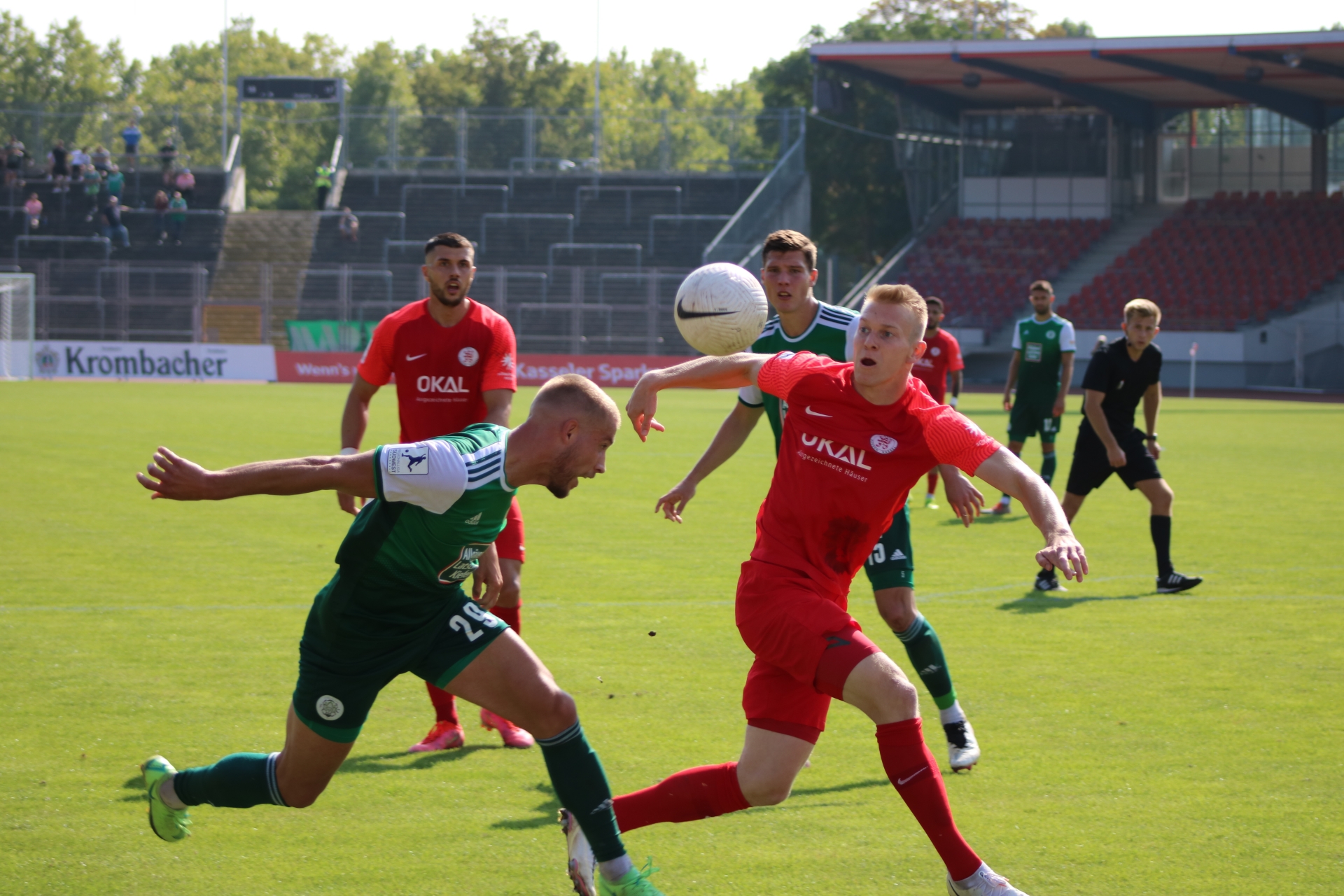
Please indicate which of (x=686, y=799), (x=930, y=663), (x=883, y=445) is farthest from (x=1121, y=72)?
(x=686, y=799)

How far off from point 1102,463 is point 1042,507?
6.67 meters

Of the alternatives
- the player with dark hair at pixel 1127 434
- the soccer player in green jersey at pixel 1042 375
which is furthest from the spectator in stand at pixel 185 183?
the player with dark hair at pixel 1127 434

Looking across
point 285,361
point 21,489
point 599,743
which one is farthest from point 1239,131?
point 599,743

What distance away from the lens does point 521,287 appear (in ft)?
140

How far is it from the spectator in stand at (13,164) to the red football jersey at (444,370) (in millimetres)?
47892

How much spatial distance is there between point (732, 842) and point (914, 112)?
48259 mm

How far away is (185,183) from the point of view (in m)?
48.0

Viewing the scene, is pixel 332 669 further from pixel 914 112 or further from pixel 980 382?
pixel 914 112

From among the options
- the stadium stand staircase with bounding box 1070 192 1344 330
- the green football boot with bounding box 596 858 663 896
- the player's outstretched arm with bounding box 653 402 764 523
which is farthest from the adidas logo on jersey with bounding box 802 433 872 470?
the stadium stand staircase with bounding box 1070 192 1344 330

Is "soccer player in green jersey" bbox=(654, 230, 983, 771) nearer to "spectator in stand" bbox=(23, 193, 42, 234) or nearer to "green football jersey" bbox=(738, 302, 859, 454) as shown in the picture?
"green football jersey" bbox=(738, 302, 859, 454)

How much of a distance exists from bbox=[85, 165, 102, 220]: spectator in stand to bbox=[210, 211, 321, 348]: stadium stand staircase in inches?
180

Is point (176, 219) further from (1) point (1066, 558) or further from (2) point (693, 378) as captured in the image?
(1) point (1066, 558)

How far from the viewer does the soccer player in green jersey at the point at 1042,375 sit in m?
15.0

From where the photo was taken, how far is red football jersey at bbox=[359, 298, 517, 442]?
6816mm
